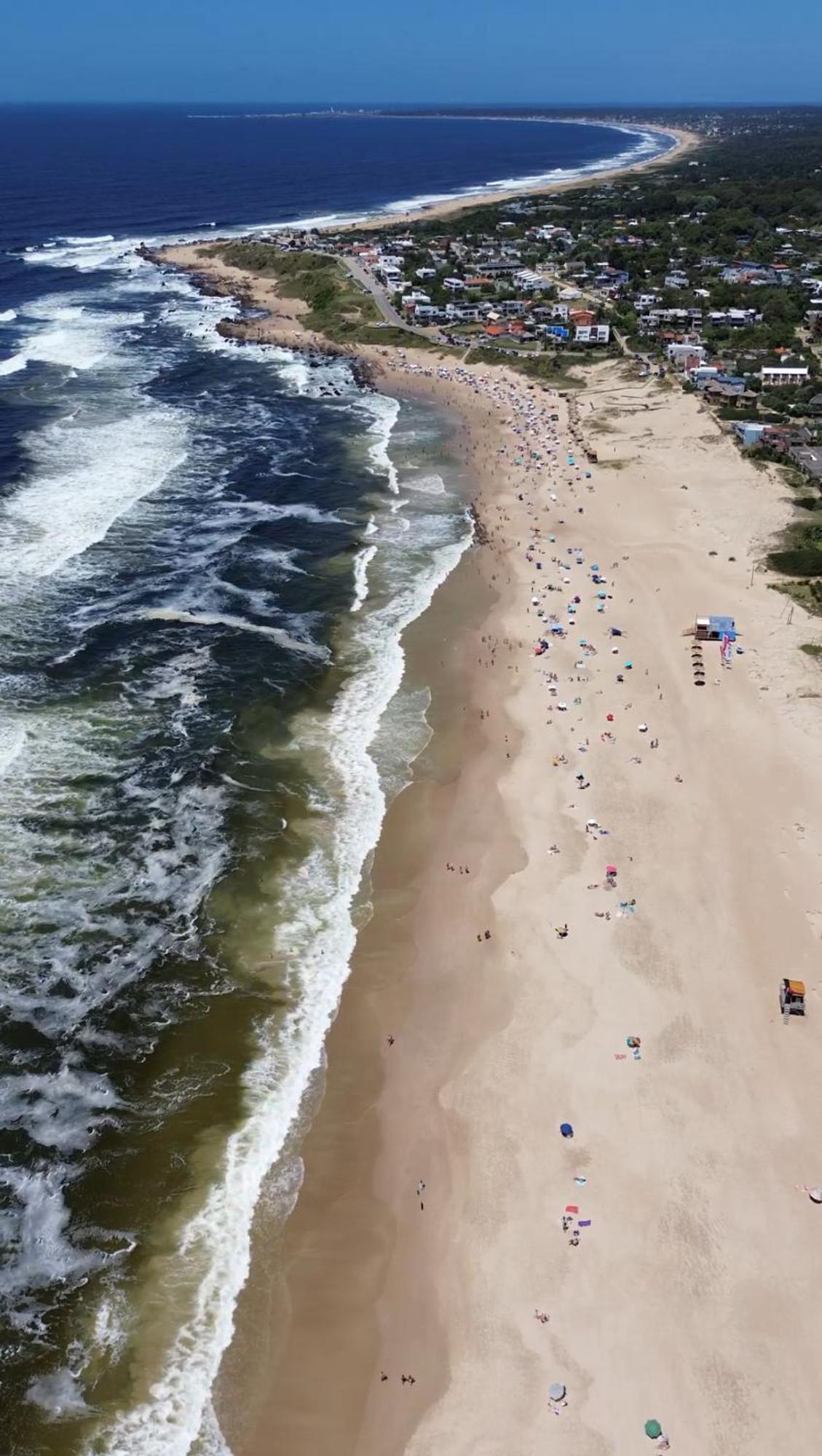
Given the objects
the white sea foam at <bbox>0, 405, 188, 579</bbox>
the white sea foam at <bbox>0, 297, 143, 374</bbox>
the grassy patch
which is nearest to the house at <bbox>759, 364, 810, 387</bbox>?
the grassy patch

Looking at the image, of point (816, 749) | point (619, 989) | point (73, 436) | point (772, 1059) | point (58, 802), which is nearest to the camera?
point (772, 1059)

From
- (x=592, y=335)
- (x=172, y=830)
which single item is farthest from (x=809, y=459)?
(x=172, y=830)

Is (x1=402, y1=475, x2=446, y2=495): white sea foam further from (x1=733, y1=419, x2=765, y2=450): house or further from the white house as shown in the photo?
the white house

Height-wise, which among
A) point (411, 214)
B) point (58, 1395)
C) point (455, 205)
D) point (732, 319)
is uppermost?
point (455, 205)

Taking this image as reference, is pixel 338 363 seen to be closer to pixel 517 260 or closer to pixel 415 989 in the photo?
pixel 517 260

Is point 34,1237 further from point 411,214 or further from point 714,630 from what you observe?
point 411,214

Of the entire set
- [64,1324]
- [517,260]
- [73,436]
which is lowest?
[64,1324]

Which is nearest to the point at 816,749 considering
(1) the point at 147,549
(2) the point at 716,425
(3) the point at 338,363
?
(1) the point at 147,549
